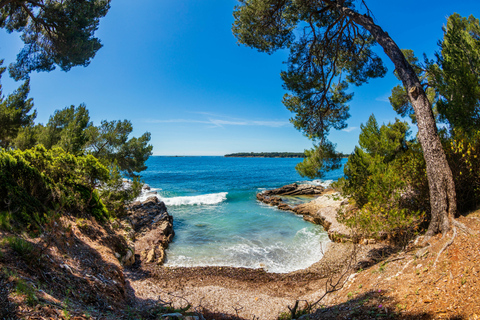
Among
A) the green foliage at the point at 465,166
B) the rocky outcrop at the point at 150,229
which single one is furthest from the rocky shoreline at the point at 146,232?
the green foliage at the point at 465,166

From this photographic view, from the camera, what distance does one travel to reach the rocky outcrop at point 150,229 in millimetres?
10368

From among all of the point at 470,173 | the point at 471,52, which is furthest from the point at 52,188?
the point at 471,52

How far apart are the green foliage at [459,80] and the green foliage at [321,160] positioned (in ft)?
14.9

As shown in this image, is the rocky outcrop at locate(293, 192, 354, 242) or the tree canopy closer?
the tree canopy

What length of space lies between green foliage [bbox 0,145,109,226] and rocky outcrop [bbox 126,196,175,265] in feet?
8.53

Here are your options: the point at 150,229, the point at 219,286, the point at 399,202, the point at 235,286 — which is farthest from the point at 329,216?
the point at 150,229

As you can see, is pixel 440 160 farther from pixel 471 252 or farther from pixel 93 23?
pixel 93 23

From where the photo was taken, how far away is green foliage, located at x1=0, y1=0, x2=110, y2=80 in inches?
301

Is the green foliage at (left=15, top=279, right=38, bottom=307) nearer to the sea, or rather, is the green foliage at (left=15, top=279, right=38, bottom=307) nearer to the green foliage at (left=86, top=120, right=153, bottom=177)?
the sea

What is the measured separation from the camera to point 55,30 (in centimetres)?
819

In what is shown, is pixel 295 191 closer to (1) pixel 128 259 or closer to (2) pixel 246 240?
(2) pixel 246 240

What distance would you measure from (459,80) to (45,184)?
12.7 metres

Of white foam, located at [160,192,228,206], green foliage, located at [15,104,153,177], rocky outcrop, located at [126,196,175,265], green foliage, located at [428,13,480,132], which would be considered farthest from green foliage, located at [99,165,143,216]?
white foam, located at [160,192,228,206]

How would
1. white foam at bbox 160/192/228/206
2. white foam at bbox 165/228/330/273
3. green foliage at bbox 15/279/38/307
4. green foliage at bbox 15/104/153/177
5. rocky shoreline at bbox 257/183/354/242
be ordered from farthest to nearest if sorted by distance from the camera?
white foam at bbox 160/192/228/206
green foliage at bbox 15/104/153/177
rocky shoreline at bbox 257/183/354/242
white foam at bbox 165/228/330/273
green foliage at bbox 15/279/38/307
